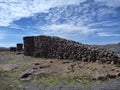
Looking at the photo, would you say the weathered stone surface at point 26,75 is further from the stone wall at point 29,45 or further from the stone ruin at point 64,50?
the stone wall at point 29,45

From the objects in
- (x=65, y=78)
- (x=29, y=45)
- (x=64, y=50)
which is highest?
(x=29, y=45)

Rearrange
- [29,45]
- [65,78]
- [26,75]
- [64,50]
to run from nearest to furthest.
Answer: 1. [65,78]
2. [26,75]
3. [64,50]
4. [29,45]

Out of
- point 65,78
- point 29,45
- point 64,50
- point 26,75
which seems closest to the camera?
point 65,78

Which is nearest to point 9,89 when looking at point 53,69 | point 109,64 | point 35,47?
point 53,69

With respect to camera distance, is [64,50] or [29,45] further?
[29,45]

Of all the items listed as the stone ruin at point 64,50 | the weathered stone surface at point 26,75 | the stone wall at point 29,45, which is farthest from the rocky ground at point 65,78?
the stone wall at point 29,45

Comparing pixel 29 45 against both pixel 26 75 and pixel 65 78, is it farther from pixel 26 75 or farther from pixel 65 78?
pixel 65 78

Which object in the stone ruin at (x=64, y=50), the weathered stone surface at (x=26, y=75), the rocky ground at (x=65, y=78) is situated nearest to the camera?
the rocky ground at (x=65, y=78)

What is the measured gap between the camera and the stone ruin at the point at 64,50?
15328mm

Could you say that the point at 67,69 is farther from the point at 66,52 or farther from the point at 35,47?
the point at 35,47

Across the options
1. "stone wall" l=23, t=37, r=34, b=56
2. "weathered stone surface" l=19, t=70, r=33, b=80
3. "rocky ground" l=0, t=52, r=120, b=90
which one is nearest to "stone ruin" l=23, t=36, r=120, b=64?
"stone wall" l=23, t=37, r=34, b=56

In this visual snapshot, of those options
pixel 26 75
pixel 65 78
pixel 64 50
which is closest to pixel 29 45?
pixel 64 50

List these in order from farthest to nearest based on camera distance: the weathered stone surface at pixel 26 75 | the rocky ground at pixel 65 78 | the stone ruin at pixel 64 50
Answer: the stone ruin at pixel 64 50 → the weathered stone surface at pixel 26 75 → the rocky ground at pixel 65 78

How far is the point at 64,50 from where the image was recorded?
742 inches
